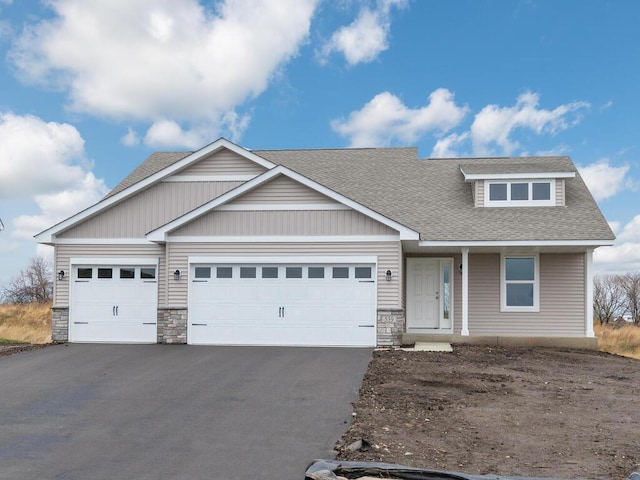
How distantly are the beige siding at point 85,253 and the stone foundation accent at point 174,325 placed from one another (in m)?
1.70

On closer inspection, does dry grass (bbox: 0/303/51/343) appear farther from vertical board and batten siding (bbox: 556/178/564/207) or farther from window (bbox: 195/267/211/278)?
vertical board and batten siding (bbox: 556/178/564/207)

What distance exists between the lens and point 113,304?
17250mm

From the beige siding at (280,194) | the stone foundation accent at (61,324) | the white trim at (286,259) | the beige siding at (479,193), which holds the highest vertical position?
the beige siding at (479,193)

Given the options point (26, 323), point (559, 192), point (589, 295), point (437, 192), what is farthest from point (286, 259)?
point (26, 323)

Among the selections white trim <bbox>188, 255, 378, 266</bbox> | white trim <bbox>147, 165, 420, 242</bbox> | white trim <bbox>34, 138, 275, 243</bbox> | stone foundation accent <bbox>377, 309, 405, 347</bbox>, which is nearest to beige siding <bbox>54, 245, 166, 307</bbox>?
white trim <bbox>34, 138, 275, 243</bbox>

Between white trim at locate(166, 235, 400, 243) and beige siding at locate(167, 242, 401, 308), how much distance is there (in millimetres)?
82

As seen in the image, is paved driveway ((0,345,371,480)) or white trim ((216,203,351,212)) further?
white trim ((216,203,351,212))

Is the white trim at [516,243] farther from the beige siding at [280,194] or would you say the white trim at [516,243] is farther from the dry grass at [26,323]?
the dry grass at [26,323]

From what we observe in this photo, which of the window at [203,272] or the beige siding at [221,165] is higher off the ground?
the beige siding at [221,165]

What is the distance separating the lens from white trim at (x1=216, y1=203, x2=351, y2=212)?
16.3 meters

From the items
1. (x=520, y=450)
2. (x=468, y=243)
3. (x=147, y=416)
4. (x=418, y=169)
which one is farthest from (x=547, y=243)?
(x=147, y=416)

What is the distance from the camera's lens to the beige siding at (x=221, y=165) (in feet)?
59.3

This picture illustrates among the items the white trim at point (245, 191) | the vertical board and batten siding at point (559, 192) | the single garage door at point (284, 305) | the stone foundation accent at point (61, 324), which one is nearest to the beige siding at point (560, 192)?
the vertical board and batten siding at point (559, 192)

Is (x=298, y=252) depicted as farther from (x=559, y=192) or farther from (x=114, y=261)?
(x=559, y=192)
